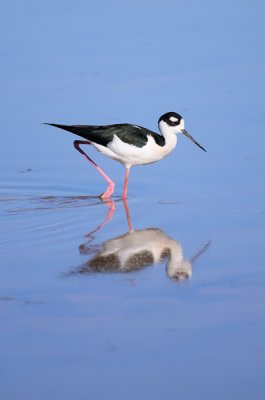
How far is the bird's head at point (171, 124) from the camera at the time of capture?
9836mm

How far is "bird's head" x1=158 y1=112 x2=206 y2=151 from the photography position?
387 inches

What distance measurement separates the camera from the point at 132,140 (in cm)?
962

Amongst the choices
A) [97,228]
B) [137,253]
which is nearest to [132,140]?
[97,228]

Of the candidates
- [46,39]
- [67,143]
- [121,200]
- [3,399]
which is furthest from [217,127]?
[3,399]

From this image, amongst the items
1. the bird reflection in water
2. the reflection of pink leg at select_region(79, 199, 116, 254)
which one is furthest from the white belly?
the bird reflection in water

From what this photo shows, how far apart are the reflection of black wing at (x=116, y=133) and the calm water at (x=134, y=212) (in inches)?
14.4

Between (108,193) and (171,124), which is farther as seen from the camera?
(171,124)

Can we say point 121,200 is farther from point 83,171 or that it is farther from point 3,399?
point 3,399

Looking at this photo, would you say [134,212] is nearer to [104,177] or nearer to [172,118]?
[104,177]

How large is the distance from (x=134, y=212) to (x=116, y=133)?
145cm

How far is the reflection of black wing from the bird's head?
0.36ft

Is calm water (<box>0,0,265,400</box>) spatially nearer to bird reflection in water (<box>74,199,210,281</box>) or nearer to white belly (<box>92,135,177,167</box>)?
bird reflection in water (<box>74,199,210,281</box>)

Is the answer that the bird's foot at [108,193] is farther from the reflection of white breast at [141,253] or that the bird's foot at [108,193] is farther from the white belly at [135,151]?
the reflection of white breast at [141,253]

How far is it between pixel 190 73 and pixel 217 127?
77.0 inches
